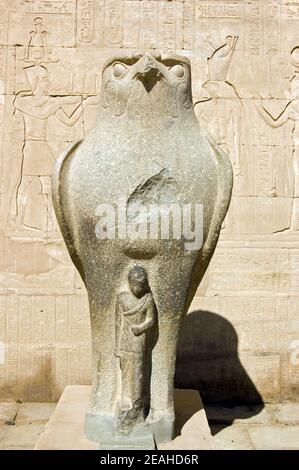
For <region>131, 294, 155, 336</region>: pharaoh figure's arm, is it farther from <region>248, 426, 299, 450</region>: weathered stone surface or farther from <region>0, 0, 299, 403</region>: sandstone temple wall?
<region>0, 0, 299, 403</region>: sandstone temple wall

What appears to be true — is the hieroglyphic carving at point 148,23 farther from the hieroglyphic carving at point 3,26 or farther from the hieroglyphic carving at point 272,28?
the hieroglyphic carving at point 3,26

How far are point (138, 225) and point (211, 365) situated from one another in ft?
8.42

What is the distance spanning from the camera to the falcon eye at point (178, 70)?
9.81ft

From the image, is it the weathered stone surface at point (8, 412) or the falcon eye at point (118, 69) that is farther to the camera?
the weathered stone surface at point (8, 412)

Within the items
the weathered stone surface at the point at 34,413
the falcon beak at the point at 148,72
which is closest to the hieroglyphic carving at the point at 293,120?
the falcon beak at the point at 148,72

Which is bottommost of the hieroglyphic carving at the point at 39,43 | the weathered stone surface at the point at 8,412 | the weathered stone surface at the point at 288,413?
the weathered stone surface at the point at 288,413

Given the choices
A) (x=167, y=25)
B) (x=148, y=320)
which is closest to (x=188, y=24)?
(x=167, y=25)

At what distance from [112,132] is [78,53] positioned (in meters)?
2.53

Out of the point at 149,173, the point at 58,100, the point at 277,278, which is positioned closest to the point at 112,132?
the point at 149,173

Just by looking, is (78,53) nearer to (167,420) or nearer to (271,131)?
(271,131)

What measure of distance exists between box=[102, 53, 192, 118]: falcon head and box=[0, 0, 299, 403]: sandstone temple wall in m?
2.20

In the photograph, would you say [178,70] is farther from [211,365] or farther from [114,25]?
[211,365]

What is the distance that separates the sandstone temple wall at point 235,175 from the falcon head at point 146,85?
Answer: 7.22ft

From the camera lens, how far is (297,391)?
16.4 feet
